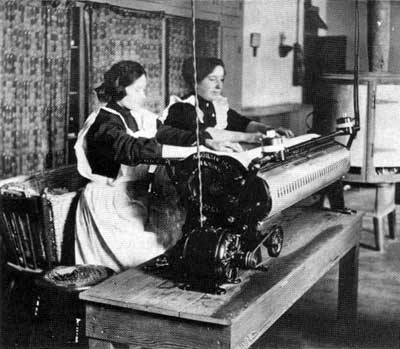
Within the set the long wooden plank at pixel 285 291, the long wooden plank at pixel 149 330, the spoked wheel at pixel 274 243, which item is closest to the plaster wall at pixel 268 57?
the long wooden plank at pixel 285 291

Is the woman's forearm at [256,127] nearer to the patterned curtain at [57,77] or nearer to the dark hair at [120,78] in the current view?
the dark hair at [120,78]

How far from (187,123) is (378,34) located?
8.59 feet

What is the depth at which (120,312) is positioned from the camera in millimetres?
2164

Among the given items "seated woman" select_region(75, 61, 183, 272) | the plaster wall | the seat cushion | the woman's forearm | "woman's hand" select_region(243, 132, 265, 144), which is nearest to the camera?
the seat cushion

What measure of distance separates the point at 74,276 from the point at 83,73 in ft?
9.02

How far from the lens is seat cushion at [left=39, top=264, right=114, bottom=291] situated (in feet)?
9.36

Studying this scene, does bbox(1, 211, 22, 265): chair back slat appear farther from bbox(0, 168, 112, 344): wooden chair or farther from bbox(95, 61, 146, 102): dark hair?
bbox(95, 61, 146, 102): dark hair

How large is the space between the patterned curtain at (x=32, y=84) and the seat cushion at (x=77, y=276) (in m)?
1.79

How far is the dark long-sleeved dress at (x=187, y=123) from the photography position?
3783 mm

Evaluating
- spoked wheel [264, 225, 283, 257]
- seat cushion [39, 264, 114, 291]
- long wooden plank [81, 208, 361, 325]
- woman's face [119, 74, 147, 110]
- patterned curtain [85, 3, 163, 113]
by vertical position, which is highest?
patterned curtain [85, 3, 163, 113]

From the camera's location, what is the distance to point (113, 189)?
11.8ft

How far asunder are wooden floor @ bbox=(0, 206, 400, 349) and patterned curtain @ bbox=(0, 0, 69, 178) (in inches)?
60.8

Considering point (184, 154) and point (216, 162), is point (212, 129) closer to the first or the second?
point (184, 154)

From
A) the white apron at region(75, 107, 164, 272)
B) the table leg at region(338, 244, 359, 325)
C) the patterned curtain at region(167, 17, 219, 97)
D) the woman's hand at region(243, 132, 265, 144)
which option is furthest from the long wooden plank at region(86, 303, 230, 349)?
the patterned curtain at region(167, 17, 219, 97)
